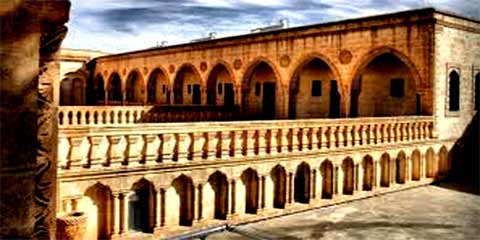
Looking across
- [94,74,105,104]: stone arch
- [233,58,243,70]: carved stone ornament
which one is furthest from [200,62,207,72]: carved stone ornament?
[94,74,105,104]: stone arch

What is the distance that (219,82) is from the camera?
86.2ft

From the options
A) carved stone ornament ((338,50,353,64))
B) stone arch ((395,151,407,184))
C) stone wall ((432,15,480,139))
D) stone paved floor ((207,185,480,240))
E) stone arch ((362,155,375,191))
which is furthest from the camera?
carved stone ornament ((338,50,353,64))

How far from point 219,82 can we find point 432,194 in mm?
14835

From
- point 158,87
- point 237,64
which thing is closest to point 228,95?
point 237,64

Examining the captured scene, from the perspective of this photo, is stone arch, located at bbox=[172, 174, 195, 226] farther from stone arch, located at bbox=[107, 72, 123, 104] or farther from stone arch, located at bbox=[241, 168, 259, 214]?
stone arch, located at bbox=[107, 72, 123, 104]

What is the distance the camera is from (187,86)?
29156 mm

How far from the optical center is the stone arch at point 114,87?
36.6 metres

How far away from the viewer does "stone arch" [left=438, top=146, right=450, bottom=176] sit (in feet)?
51.2

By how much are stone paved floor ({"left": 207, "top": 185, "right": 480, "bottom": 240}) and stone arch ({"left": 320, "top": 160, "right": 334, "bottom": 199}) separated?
0.52 m

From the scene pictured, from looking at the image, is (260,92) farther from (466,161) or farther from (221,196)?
(221,196)

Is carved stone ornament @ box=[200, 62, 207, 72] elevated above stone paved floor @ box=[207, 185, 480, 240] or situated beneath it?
elevated above

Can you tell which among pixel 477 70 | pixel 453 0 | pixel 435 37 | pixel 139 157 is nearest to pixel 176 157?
pixel 139 157

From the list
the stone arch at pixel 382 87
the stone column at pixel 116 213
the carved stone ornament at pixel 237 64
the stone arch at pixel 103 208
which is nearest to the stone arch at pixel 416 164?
the stone arch at pixel 382 87

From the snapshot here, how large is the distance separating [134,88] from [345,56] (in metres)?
20.1
